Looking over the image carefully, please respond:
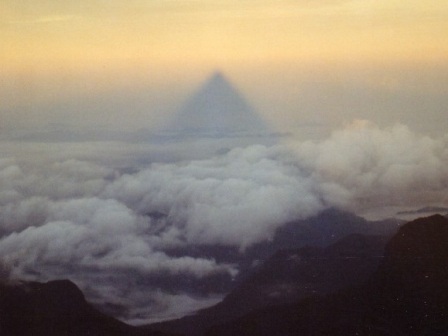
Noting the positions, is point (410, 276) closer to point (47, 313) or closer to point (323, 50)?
point (323, 50)

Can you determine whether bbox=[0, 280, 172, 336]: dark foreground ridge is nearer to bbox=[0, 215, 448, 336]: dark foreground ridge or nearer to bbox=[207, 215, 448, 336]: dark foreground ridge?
bbox=[0, 215, 448, 336]: dark foreground ridge

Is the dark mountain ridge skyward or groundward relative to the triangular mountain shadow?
groundward

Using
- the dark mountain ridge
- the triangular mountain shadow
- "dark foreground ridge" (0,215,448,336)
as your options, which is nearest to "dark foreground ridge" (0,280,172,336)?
"dark foreground ridge" (0,215,448,336)

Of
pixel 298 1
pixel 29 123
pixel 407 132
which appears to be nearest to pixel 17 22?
pixel 29 123

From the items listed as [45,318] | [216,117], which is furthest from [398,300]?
[45,318]

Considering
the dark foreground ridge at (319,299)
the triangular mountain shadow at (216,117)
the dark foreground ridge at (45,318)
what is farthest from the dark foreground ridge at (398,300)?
the triangular mountain shadow at (216,117)
